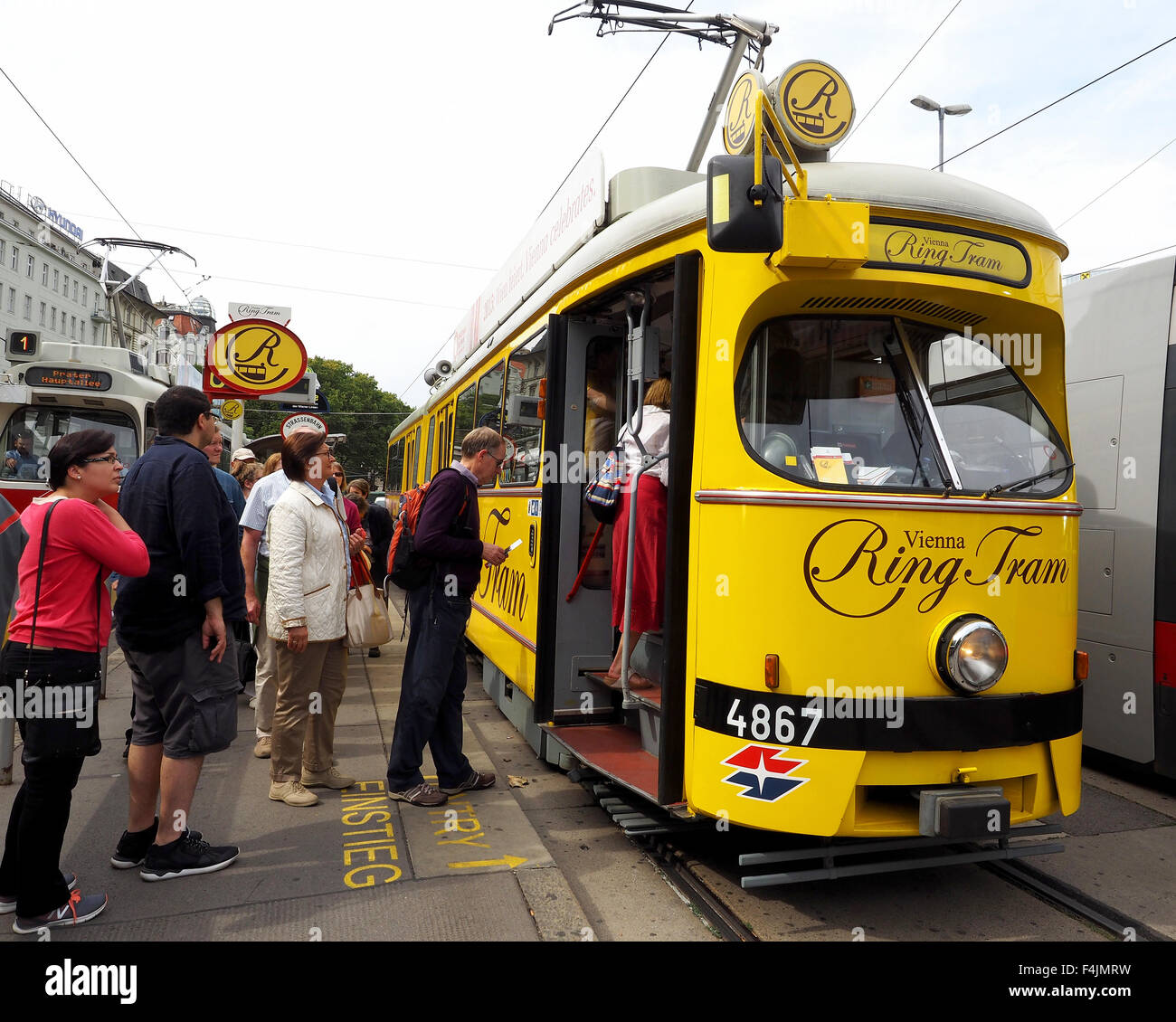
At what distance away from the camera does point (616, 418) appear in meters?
5.06

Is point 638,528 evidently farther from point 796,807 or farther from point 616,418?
point 796,807

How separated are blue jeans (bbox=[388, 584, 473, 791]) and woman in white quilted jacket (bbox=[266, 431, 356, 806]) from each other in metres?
0.43

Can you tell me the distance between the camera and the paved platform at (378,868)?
11.0 ft

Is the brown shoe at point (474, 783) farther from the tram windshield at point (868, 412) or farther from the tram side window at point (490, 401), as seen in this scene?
the tram windshield at point (868, 412)

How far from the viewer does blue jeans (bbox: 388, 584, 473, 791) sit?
4660 millimetres

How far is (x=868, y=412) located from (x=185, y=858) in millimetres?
3542

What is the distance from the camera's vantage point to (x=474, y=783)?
196 inches

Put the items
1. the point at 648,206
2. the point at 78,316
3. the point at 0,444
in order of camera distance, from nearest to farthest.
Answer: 1. the point at 648,206
2. the point at 0,444
3. the point at 78,316

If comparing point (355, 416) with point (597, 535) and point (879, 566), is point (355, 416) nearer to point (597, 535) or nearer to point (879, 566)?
point (597, 535)

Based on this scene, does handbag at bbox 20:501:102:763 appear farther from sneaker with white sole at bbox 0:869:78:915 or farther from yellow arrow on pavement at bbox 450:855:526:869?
yellow arrow on pavement at bbox 450:855:526:869

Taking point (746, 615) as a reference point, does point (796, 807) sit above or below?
below

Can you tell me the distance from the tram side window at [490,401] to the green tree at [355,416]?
5786 centimetres
